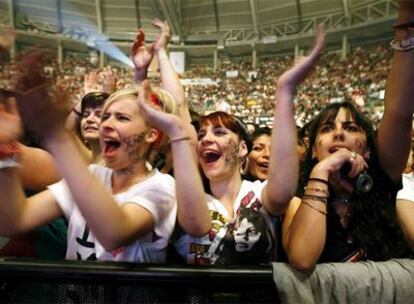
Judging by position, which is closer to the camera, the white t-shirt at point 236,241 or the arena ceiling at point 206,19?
the white t-shirt at point 236,241

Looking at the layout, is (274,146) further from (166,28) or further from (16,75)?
(166,28)

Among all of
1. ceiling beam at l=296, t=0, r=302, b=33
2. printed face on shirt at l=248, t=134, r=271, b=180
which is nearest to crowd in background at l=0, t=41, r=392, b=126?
ceiling beam at l=296, t=0, r=302, b=33

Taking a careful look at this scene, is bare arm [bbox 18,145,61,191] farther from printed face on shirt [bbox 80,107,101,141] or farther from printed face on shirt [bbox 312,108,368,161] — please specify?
printed face on shirt [bbox 312,108,368,161]

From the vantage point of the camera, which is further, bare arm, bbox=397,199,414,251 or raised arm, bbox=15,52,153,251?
bare arm, bbox=397,199,414,251

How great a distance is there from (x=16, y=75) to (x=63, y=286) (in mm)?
303

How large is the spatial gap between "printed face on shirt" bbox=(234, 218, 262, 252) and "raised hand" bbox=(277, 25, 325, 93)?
280mm

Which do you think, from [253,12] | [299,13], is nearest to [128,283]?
[253,12]

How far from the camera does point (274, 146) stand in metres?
0.70

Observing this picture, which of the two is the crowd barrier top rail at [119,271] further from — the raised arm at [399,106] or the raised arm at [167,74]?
the raised arm at [167,74]

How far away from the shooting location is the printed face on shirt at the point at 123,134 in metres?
0.76

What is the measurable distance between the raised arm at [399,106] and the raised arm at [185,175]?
41cm

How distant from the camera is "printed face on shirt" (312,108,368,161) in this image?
0.82 metres

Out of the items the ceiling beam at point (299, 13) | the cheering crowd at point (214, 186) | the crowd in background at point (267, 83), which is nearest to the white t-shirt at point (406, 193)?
the cheering crowd at point (214, 186)

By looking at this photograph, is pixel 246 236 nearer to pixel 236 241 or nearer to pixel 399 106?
pixel 236 241
